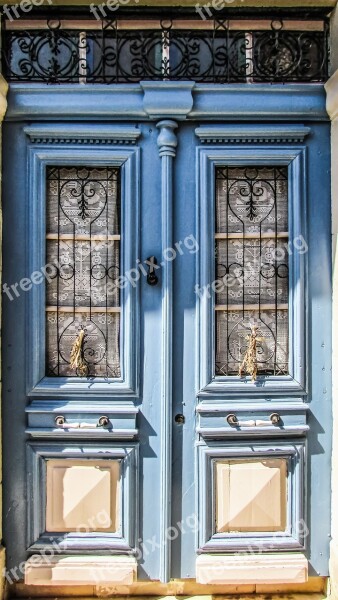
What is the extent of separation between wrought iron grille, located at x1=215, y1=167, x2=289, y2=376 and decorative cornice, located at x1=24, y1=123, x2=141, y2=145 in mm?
686

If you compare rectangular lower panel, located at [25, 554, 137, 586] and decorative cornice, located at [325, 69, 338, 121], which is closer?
decorative cornice, located at [325, 69, 338, 121]

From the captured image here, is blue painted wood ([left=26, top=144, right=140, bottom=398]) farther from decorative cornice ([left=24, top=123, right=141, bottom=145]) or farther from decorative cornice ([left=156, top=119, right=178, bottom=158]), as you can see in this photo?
decorative cornice ([left=156, top=119, right=178, bottom=158])

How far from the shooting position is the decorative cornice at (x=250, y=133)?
3037mm

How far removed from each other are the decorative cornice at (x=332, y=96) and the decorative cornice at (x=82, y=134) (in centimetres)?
132

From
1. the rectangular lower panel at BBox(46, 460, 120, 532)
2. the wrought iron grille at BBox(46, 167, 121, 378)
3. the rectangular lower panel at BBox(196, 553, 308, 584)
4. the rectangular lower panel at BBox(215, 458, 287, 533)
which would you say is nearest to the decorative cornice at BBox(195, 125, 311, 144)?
the wrought iron grille at BBox(46, 167, 121, 378)

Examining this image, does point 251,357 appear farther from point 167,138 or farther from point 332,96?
point 332,96

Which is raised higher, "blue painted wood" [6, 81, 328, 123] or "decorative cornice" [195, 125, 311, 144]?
"blue painted wood" [6, 81, 328, 123]

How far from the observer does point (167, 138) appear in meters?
3.00

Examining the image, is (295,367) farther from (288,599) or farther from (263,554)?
(288,599)

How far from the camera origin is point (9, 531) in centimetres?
311

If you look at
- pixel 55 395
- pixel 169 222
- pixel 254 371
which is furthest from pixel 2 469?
pixel 169 222

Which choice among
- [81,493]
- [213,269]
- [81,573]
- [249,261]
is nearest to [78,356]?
[81,493]

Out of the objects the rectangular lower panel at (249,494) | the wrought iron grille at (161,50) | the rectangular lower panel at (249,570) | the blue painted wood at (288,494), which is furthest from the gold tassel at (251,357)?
the wrought iron grille at (161,50)

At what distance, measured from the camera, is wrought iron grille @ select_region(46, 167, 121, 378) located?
3105 mm
